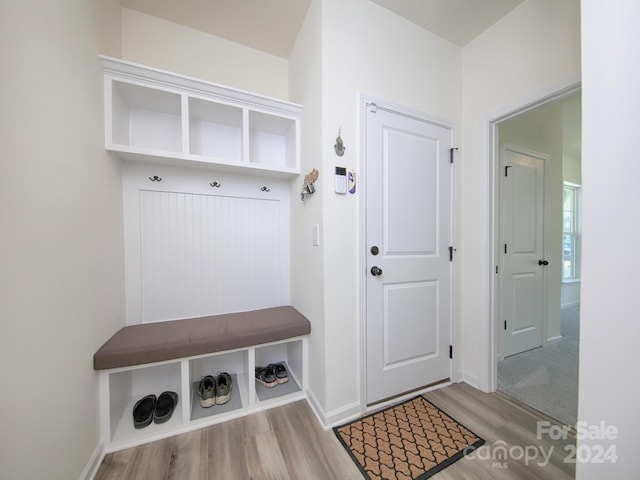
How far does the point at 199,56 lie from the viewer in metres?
1.82

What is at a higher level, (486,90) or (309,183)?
(486,90)

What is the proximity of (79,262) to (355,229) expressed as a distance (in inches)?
59.0

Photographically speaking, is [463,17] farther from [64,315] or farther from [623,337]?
[64,315]

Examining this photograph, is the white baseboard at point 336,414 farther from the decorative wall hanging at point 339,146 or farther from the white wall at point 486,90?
the decorative wall hanging at point 339,146

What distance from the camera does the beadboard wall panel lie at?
1.66m

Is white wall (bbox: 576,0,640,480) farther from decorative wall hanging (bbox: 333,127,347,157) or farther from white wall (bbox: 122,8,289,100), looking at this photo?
white wall (bbox: 122,8,289,100)

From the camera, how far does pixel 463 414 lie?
1.53 meters

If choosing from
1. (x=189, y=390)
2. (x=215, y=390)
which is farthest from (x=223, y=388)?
(x=189, y=390)

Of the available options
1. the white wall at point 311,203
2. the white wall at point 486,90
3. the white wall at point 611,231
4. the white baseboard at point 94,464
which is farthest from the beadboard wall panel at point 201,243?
the white wall at point 611,231

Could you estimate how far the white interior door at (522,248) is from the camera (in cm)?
229

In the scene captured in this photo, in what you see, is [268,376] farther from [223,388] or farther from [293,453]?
[293,453]

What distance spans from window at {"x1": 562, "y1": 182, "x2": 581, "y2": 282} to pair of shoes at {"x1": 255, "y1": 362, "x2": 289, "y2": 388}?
5.34 metres

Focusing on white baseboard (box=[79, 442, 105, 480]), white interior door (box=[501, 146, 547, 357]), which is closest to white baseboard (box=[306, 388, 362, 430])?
white baseboard (box=[79, 442, 105, 480])

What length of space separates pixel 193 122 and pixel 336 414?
236cm
